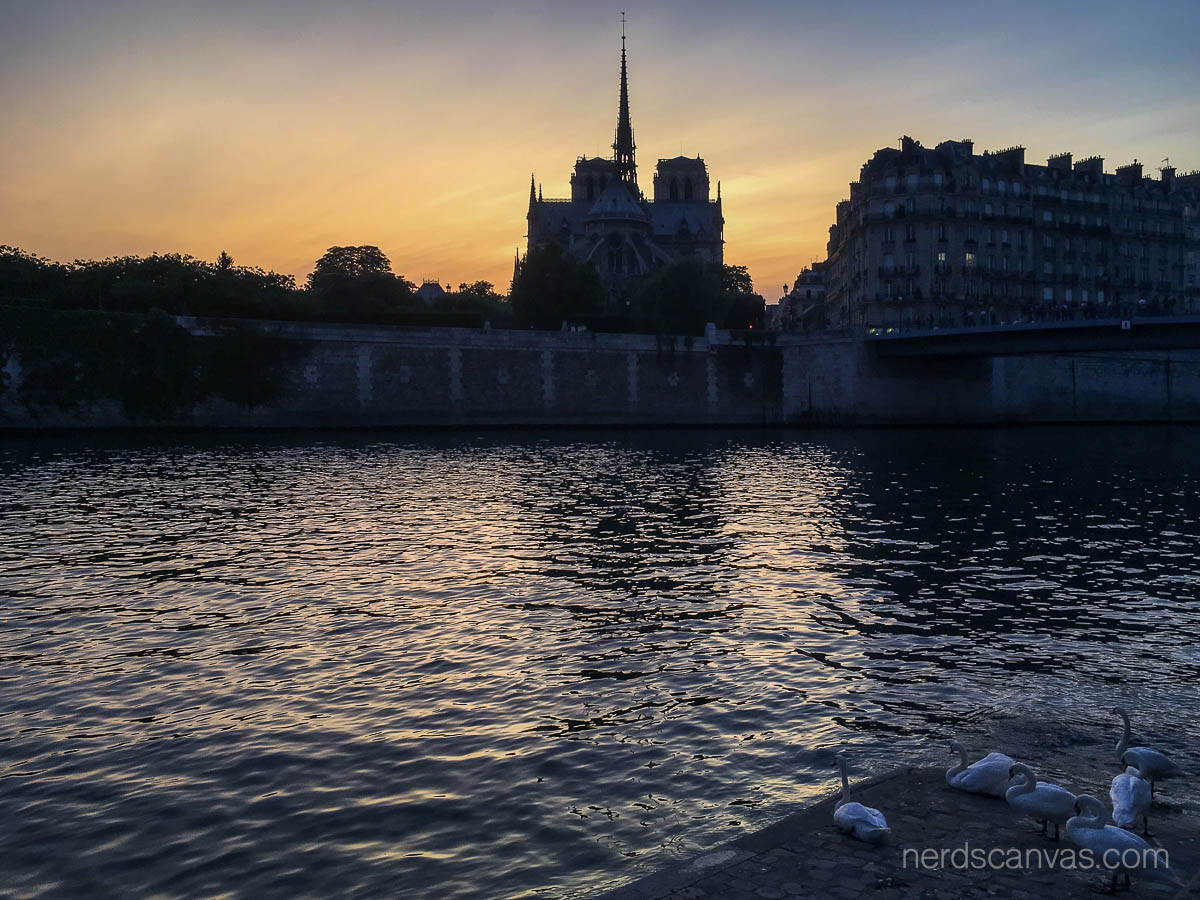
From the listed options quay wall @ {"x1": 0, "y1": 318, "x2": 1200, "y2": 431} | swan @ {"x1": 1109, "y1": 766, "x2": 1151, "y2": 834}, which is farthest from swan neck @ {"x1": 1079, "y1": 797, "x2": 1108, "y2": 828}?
quay wall @ {"x1": 0, "y1": 318, "x2": 1200, "y2": 431}

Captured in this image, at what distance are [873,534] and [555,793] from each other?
20203mm

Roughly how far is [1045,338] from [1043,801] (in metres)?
68.0

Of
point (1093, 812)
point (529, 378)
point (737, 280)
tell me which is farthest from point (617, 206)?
point (1093, 812)

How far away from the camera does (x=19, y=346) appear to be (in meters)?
67.7

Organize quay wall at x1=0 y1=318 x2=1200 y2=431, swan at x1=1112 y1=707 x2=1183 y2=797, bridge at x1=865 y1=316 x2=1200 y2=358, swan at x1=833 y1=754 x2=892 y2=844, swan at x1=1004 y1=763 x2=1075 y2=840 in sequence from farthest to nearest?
quay wall at x1=0 y1=318 x2=1200 y2=431, bridge at x1=865 y1=316 x2=1200 y2=358, swan at x1=1112 y1=707 x2=1183 y2=797, swan at x1=1004 y1=763 x2=1075 y2=840, swan at x1=833 y1=754 x2=892 y2=844

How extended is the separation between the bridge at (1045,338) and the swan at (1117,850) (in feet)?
196

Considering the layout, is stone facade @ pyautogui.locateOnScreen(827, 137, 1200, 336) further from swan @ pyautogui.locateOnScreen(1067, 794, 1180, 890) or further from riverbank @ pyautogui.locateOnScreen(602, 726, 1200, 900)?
swan @ pyautogui.locateOnScreen(1067, 794, 1180, 890)

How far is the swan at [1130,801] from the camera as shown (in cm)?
937

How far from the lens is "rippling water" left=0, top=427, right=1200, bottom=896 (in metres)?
10.4

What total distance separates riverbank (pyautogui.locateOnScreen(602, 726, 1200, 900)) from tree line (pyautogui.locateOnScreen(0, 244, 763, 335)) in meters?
74.3

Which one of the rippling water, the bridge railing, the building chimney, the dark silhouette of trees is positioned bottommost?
the rippling water

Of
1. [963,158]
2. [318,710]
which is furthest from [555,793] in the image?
[963,158]

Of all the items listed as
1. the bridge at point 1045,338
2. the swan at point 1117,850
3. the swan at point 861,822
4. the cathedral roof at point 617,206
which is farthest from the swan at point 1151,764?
the cathedral roof at point 617,206

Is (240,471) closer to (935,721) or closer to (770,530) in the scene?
(770,530)
